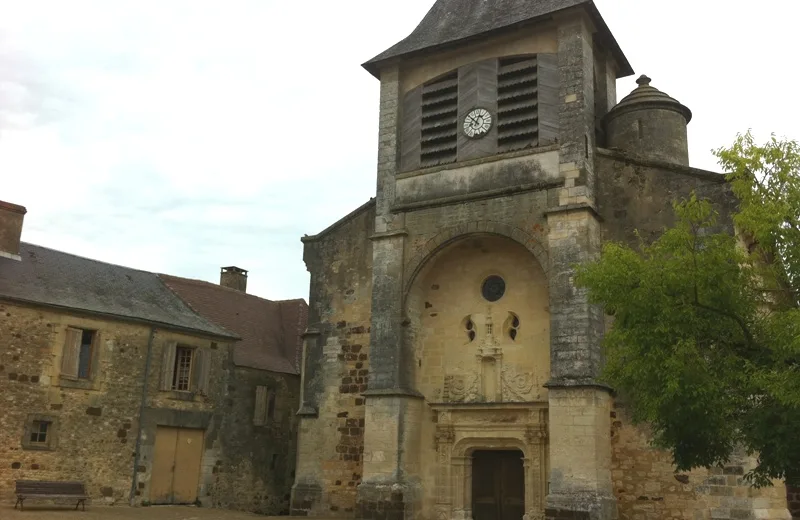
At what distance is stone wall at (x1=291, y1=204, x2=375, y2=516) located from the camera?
15.0 m

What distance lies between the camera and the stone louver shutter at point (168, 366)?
56.3 feet

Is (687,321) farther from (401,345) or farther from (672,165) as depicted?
(401,345)

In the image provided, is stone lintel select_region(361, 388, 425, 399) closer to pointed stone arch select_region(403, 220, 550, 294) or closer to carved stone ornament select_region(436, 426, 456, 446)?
carved stone ornament select_region(436, 426, 456, 446)

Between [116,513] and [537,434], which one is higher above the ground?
[537,434]

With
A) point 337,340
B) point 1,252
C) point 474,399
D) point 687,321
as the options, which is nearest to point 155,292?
point 1,252

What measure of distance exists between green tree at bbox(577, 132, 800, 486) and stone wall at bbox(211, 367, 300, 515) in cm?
1273

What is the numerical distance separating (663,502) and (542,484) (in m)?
2.08

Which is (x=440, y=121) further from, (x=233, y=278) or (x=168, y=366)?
(x=233, y=278)

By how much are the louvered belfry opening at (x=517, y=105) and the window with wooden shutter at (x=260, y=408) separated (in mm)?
9302

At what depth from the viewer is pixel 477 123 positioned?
14.9m

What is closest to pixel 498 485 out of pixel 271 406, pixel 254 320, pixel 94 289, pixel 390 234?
pixel 390 234

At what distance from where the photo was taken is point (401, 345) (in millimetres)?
14516

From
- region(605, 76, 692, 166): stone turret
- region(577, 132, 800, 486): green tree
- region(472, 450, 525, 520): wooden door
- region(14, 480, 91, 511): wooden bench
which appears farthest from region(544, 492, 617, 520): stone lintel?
region(14, 480, 91, 511): wooden bench

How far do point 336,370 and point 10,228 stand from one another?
25.3 ft
